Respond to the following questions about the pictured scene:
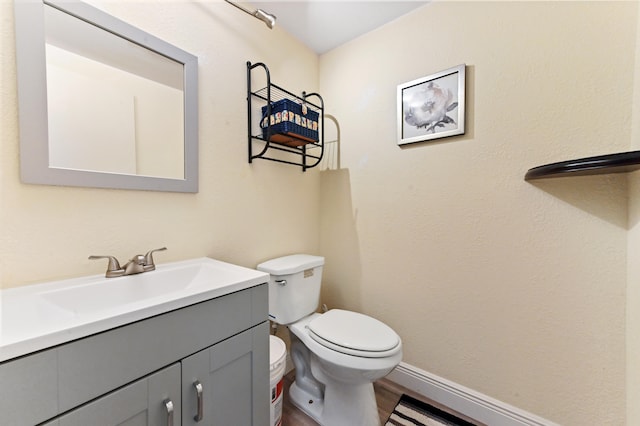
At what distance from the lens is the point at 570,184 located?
3.52 ft

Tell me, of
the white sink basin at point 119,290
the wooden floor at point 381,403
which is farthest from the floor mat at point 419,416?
the white sink basin at point 119,290

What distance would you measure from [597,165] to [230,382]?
139 centimetres

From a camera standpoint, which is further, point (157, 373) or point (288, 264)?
point (288, 264)

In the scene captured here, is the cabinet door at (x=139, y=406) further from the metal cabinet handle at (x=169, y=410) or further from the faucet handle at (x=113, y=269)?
the faucet handle at (x=113, y=269)

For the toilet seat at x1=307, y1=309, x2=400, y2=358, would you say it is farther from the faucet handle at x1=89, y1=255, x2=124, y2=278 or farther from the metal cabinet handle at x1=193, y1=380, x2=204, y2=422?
the faucet handle at x1=89, y1=255, x2=124, y2=278

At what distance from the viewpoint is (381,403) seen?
4.62 feet

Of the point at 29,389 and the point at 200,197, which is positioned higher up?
the point at 200,197

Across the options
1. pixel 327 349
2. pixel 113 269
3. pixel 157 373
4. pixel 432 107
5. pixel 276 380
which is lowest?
pixel 276 380

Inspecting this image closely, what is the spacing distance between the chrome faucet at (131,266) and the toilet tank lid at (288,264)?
1.77ft

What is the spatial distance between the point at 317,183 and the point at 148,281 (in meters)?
1.22

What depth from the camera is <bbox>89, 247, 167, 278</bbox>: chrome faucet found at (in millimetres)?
889

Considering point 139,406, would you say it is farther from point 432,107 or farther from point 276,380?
point 432,107

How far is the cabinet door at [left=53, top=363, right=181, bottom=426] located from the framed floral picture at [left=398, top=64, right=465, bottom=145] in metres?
1.49

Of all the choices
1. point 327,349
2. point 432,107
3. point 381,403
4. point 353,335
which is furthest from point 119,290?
point 432,107
